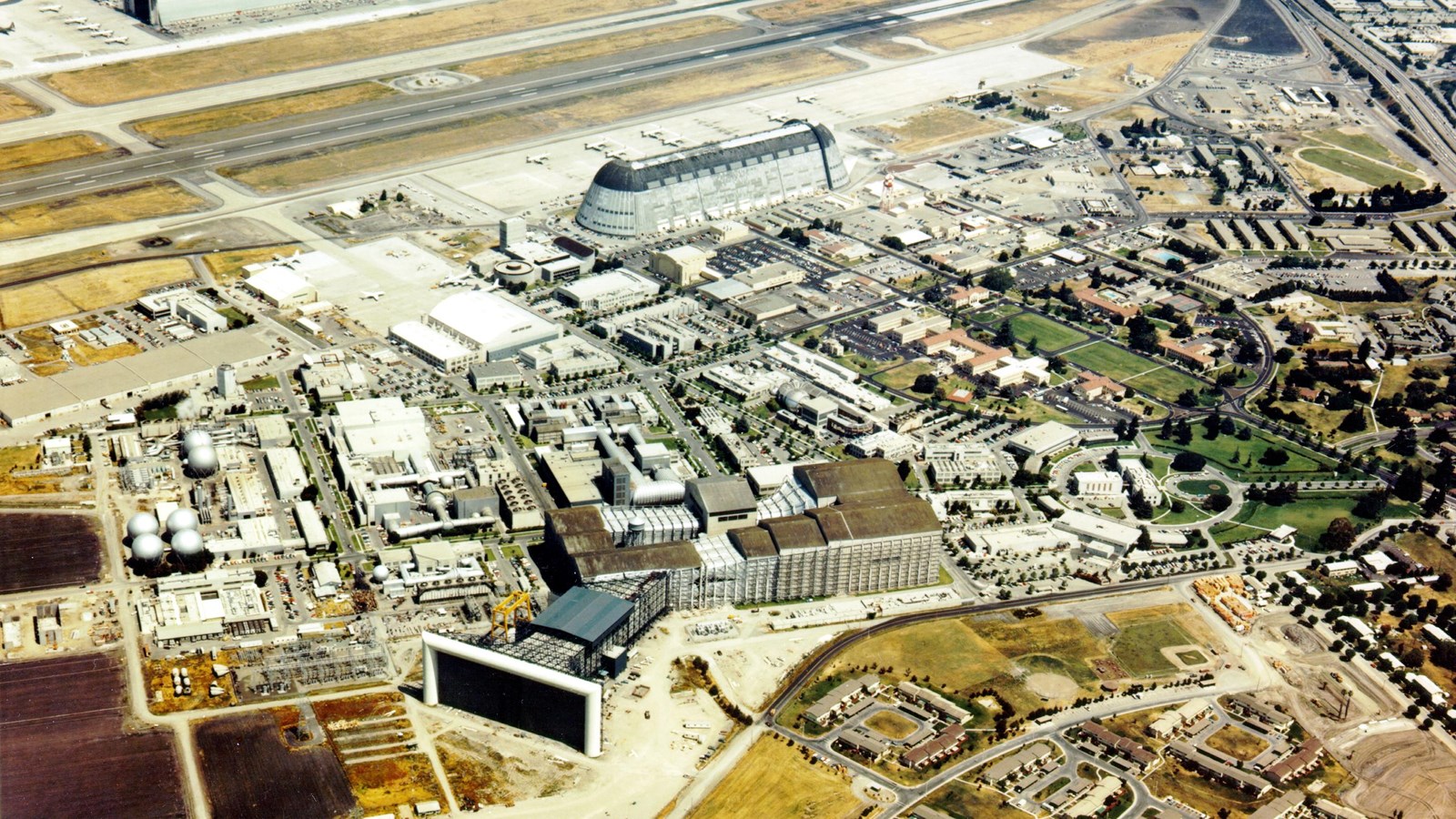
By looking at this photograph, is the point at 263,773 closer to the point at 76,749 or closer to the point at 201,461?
the point at 76,749

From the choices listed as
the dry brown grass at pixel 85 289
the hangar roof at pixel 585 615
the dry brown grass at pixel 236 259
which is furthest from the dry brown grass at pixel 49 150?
the hangar roof at pixel 585 615

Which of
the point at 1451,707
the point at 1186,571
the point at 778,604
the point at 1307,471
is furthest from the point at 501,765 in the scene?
the point at 1307,471

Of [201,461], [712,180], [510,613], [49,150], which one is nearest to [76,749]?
[510,613]

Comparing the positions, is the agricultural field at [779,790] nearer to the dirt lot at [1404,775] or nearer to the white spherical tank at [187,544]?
the dirt lot at [1404,775]

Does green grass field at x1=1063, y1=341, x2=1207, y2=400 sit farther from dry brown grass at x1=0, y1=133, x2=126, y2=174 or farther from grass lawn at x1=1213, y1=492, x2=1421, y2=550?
dry brown grass at x1=0, y1=133, x2=126, y2=174

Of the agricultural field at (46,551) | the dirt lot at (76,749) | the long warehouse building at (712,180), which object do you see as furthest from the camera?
the long warehouse building at (712,180)

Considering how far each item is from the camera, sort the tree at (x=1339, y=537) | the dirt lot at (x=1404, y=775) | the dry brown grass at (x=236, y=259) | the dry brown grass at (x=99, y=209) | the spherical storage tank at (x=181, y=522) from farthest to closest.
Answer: the dry brown grass at (x=99, y=209)
the dry brown grass at (x=236, y=259)
the tree at (x=1339, y=537)
the spherical storage tank at (x=181, y=522)
the dirt lot at (x=1404, y=775)

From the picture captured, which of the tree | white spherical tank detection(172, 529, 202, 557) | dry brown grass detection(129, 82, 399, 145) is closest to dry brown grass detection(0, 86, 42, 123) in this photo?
dry brown grass detection(129, 82, 399, 145)
